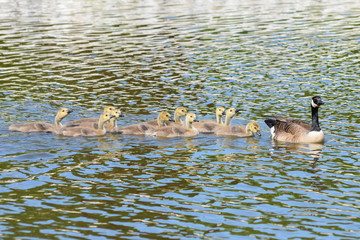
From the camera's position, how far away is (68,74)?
30.9 m

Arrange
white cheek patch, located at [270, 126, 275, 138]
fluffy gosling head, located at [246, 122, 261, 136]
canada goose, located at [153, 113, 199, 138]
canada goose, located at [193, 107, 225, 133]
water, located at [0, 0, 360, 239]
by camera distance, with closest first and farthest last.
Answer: water, located at [0, 0, 360, 239]
fluffy gosling head, located at [246, 122, 261, 136]
white cheek patch, located at [270, 126, 275, 138]
canada goose, located at [153, 113, 199, 138]
canada goose, located at [193, 107, 225, 133]

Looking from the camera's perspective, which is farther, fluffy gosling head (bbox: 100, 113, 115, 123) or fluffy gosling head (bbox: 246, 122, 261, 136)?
fluffy gosling head (bbox: 100, 113, 115, 123)

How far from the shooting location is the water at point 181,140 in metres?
13.0

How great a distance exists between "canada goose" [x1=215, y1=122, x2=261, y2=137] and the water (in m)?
0.30

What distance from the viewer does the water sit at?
12969 mm

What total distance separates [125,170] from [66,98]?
9.95 m

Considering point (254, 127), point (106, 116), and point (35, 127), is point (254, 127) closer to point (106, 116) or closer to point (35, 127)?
point (106, 116)

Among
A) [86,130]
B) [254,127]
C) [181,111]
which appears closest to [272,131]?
[254,127]

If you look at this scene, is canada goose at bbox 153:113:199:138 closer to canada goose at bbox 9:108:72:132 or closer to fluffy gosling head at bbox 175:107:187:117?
fluffy gosling head at bbox 175:107:187:117

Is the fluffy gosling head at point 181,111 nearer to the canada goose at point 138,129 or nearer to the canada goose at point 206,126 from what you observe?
the canada goose at point 206,126

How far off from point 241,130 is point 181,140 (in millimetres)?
1803

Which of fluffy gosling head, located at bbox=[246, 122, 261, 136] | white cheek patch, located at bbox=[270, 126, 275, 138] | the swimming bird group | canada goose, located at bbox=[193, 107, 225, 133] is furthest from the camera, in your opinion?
canada goose, located at bbox=[193, 107, 225, 133]

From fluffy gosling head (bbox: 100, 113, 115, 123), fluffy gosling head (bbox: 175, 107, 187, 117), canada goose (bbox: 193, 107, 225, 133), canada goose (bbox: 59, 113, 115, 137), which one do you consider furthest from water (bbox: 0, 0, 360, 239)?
fluffy gosling head (bbox: 175, 107, 187, 117)

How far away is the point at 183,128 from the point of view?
20.2 metres
